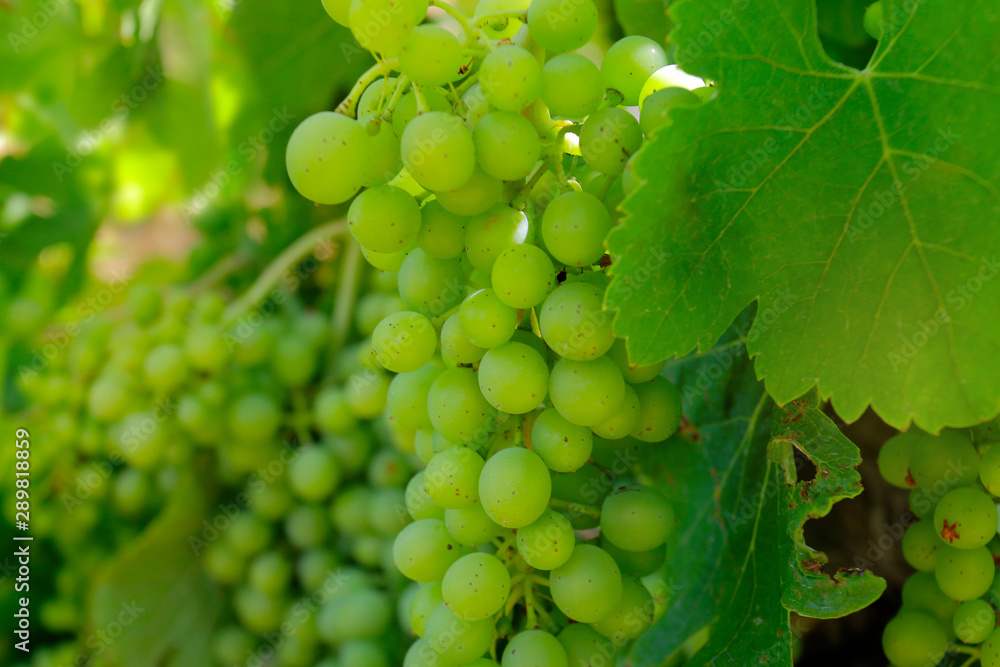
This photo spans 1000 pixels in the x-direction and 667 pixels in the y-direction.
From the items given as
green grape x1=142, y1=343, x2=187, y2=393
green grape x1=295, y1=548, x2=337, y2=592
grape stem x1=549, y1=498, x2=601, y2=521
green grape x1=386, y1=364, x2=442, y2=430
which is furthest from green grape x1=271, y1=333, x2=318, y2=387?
grape stem x1=549, y1=498, x2=601, y2=521

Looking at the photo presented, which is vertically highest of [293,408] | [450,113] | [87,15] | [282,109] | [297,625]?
[450,113]

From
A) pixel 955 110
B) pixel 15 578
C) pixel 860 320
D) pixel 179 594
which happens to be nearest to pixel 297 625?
pixel 179 594

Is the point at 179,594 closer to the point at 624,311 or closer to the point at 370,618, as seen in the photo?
the point at 370,618

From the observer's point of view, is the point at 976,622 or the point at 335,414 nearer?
the point at 976,622

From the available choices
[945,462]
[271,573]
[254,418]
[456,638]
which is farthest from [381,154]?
[271,573]

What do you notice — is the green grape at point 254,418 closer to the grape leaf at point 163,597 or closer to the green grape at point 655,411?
the grape leaf at point 163,597

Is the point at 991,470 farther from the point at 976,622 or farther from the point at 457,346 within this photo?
the point at 457,346

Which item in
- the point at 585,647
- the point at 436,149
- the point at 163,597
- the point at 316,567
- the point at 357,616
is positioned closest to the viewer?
the point at 436,149
